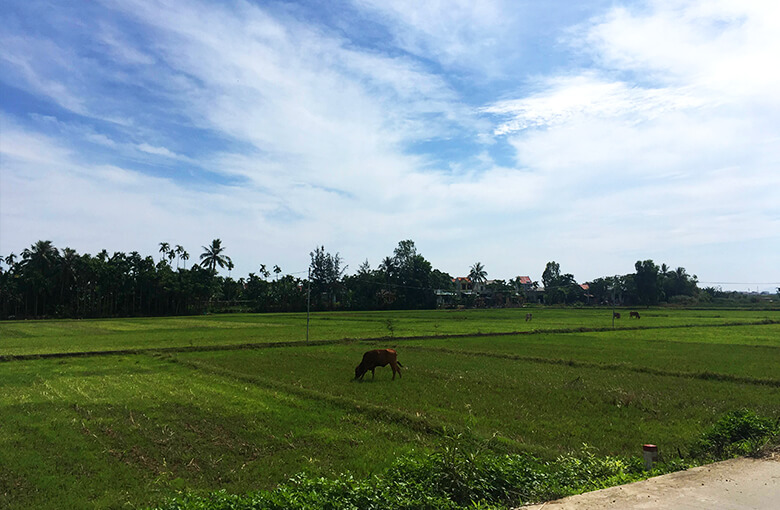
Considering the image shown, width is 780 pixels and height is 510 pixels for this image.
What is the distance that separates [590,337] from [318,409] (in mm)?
30464

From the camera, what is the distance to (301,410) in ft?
44.4

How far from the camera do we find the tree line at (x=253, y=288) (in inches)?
3039

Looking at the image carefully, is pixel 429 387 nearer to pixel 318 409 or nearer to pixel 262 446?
pixel 318 409

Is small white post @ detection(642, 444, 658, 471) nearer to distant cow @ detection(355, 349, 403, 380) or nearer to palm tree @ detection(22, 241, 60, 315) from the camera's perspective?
distant cow @ detection(355, 349, 403, 380)

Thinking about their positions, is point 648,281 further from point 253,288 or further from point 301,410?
point 301,410

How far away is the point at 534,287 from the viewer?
144m

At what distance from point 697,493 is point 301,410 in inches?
371

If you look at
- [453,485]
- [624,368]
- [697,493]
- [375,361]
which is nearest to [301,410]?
[375,361]

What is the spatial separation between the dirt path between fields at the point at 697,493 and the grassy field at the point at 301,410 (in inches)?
87.3

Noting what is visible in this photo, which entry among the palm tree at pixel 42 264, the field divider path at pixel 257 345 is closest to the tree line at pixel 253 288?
the palm tree at pixel 42 264

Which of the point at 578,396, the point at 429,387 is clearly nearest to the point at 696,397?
the point at 578,396

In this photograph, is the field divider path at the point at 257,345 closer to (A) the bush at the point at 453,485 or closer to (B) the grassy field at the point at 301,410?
(B) the grassy field at the point at 301,410

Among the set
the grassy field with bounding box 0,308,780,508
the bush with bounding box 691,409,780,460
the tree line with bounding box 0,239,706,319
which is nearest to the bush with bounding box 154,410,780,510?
the bush with bounding box 691,409,780,460

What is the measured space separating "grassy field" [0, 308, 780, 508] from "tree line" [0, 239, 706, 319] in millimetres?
56789
